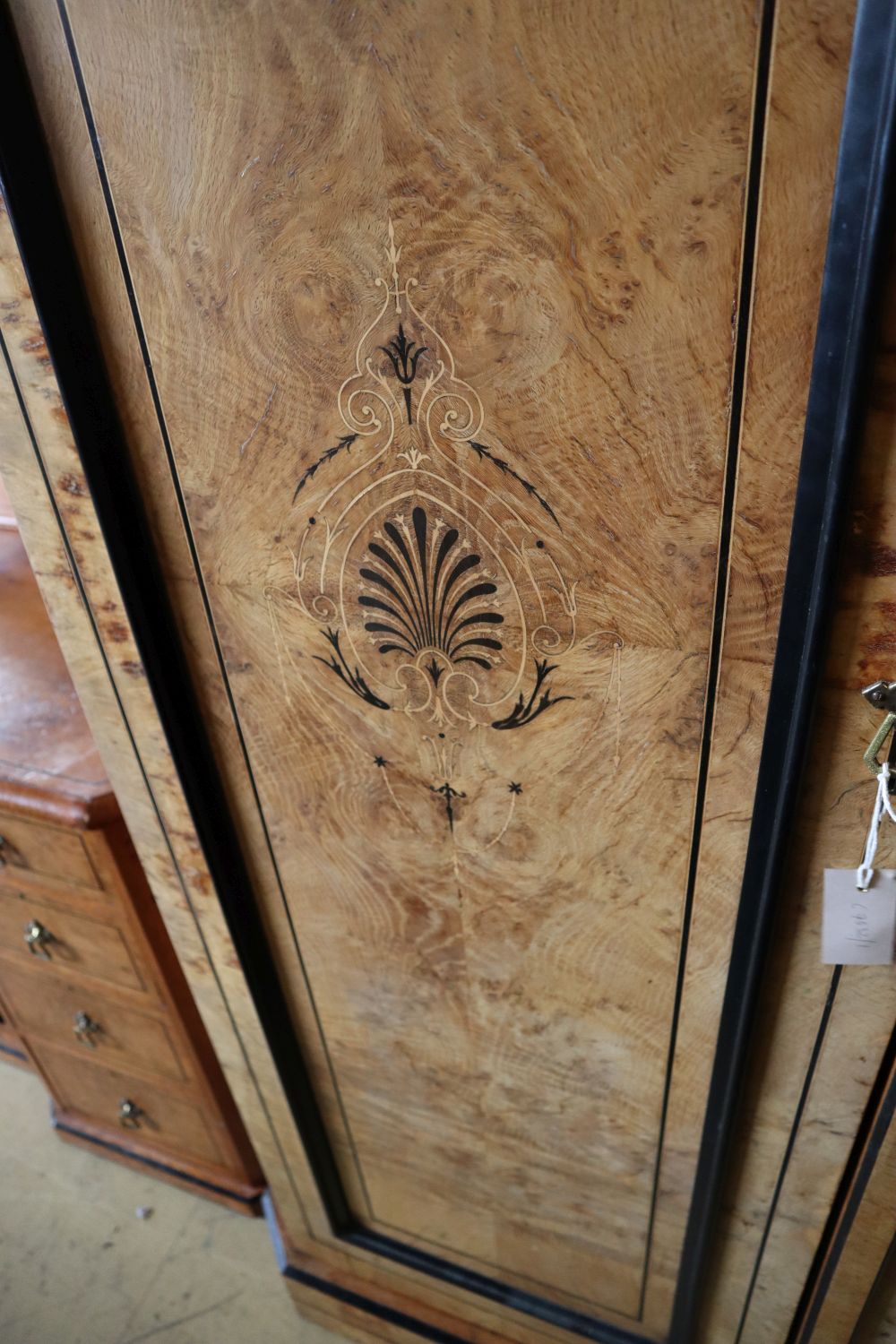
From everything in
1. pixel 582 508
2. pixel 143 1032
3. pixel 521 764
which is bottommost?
pixel 143 1032

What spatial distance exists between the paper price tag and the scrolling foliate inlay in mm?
214

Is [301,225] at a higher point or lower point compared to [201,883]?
higher

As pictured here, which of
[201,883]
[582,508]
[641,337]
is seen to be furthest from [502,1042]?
[641,337]

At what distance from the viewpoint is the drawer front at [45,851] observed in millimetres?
1005

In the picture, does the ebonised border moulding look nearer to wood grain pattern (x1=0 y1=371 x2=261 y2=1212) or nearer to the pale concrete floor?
wood grain pattern (x1=0 y1=371 x2=261 y2=1212)

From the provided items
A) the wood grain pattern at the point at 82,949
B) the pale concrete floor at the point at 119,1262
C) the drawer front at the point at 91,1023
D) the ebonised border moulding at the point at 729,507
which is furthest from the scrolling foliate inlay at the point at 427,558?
the pale concrete floor at the point at 119,1262

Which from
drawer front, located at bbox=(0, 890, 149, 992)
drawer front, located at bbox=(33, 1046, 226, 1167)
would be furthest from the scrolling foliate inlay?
drawer front, located at bbox=(33, 1046, 226, 1167)

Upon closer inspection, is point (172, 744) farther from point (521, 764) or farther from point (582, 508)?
point (582, 508)

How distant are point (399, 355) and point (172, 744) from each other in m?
0.39

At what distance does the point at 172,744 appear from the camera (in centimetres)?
77

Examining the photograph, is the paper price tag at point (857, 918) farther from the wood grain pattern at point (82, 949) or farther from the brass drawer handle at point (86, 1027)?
the brass drawer handle at point (86, 1027)

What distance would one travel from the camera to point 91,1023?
1.21 meters

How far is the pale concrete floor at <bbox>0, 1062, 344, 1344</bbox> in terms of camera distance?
1.22 metres

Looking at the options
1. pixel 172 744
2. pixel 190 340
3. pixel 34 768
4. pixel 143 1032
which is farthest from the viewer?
pixel 143 1032
